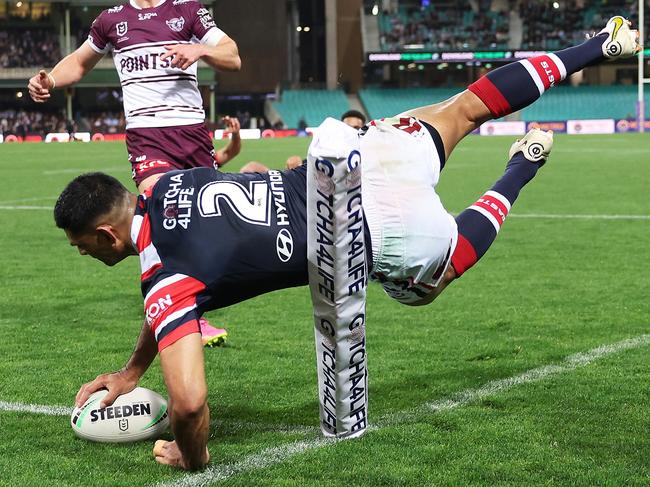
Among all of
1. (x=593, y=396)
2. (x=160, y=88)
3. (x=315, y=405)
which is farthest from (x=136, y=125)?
(x=593, y=396)

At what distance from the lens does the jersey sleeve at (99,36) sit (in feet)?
19.9

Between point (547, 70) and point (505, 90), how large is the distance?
11.2 inches

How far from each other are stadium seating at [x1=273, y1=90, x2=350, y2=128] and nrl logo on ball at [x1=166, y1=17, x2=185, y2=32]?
164 feet

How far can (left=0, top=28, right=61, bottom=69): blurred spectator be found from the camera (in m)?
56.2

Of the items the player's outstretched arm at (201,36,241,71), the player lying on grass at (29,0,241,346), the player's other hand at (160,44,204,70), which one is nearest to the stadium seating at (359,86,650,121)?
the player lying on grass at (29,0,241,346)

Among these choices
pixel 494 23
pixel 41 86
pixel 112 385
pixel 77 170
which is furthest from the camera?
pixel 494 23

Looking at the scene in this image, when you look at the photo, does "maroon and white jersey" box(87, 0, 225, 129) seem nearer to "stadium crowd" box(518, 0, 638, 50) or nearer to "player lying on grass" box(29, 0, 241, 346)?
"player lying on grass" box(29, 0, 241, 346)

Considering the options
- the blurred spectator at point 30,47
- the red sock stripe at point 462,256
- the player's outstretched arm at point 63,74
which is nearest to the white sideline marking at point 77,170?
the player's outstretched arm at point 63,74

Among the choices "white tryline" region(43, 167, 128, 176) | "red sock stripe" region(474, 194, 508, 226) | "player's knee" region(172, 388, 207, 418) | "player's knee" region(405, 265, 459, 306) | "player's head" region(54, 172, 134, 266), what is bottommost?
"white tryline" region(43, 167, 128, 176)

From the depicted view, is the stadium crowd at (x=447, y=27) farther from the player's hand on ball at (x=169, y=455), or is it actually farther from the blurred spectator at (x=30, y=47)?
the player's hand on ball at (x=169, y=455)

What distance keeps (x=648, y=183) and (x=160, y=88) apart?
12967 millimetres

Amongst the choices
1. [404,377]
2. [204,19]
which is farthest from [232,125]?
[404,377]

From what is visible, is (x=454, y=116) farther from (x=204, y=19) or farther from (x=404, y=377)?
(x=204, y=19)

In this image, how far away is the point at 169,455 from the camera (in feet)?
12.6
